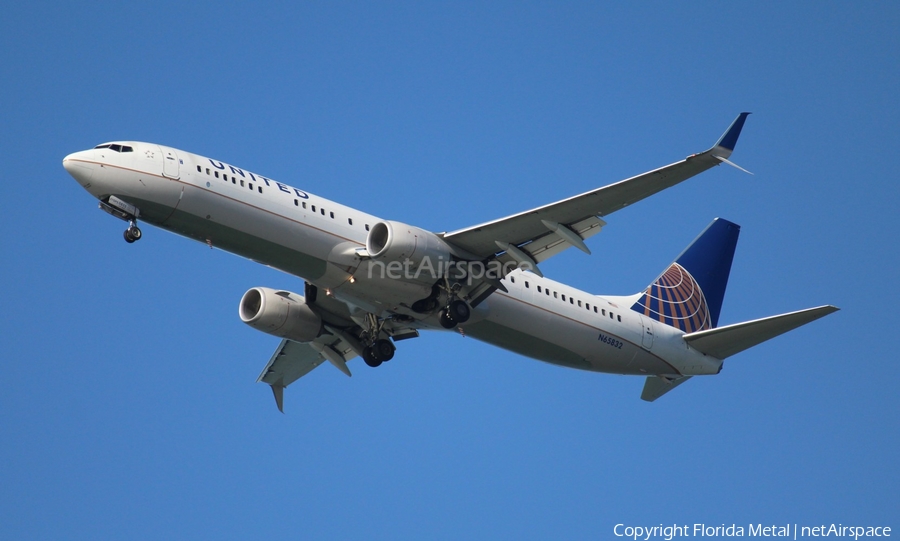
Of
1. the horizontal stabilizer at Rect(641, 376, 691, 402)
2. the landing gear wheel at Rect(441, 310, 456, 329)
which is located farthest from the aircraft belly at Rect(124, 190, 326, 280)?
the horizontal stabilizer at Rect(641, 376, 691, 402)

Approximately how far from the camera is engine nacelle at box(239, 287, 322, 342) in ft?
117

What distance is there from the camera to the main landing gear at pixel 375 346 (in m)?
35.6

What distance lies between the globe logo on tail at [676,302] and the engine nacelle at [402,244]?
33.8 ft

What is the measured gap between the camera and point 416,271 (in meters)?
31.4

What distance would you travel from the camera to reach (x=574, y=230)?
31266 mm

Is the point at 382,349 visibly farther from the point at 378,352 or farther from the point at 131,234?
the point at 131,234

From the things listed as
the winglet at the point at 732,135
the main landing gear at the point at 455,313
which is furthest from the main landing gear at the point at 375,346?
the winglet at the point at 732,135

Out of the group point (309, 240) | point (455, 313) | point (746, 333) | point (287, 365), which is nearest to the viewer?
point (309, 240)

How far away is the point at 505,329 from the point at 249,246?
8.75 metres

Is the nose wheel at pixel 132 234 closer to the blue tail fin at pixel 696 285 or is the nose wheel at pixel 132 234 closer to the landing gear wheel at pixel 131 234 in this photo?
the landing gear wheel at pixel 131 234

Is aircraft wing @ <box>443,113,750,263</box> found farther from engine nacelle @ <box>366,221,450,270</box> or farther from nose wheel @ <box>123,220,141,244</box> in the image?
nose wheel @ <box>123,220,141,244</box>

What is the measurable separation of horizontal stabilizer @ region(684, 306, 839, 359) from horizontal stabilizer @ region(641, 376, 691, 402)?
6.23ft

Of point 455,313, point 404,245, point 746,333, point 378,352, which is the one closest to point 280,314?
point 378,352

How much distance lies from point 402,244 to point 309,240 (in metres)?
2.79
